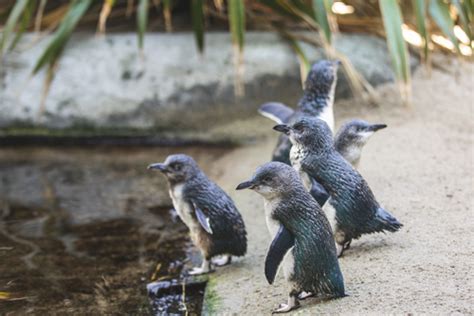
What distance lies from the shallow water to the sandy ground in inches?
13.2

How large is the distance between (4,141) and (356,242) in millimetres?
3721

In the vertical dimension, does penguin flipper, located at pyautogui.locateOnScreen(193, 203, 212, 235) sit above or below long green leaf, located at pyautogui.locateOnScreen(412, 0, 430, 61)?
below

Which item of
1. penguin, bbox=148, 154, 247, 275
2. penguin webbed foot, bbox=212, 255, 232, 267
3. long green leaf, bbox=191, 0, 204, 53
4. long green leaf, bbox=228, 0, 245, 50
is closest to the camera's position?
penguin, bbox=148, 154, 247, 275

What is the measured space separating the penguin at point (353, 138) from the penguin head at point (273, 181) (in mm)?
825

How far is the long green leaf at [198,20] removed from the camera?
20.3ft

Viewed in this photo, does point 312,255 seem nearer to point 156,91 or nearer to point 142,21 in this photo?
point 142,21

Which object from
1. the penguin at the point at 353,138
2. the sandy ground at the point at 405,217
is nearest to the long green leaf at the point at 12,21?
the sandy ground at the point at 405,217

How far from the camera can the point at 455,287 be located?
10.3ft

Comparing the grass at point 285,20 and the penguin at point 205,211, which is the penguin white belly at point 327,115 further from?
the grass at point 285,20

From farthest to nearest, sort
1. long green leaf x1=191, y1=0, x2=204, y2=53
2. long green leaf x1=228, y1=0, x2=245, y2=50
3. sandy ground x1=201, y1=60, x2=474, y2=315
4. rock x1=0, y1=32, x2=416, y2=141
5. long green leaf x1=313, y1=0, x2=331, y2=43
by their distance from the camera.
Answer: rock x1=0, y1=32, x2=416, y2=141
long green leaf x1=191, y1=0, x2=204, y2=53
long green leaf x1=228, y1=0, x2=245, y2=50
long green leaf x1=313, y1=0, x2=331, y2=43
sandy ground x1=201, y1=60, x2=474, y2=315

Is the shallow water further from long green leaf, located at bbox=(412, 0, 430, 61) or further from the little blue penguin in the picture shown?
long green leaf, located at bbox=(412, 0, 430, 61)

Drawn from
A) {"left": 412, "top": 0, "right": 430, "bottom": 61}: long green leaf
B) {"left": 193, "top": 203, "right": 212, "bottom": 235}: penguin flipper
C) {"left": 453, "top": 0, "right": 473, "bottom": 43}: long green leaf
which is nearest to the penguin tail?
{"left": 193, "top": 203, "right": 212, "bottom": 235}: penguin flipper

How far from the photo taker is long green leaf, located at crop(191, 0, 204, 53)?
619 centimetres

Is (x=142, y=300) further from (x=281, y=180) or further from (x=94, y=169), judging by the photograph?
(x=94, y=169)
